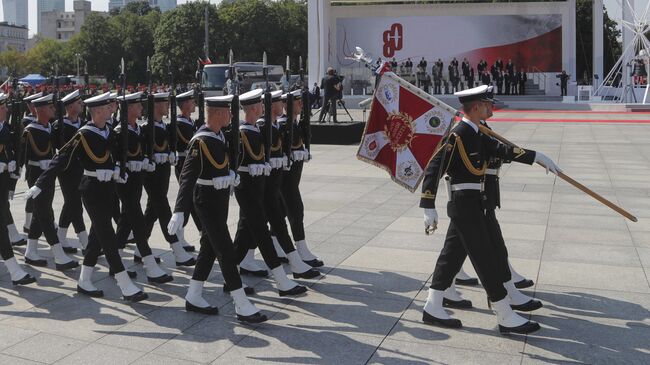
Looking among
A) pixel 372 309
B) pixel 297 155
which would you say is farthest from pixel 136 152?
pixel 372 309

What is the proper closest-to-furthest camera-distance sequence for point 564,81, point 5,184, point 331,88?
point 5,184 < point 331,88 < point 564,81

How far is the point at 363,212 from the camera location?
414 inches

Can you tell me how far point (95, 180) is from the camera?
6.45 m

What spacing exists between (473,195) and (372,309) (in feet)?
4.55

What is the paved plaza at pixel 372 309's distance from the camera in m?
5.16

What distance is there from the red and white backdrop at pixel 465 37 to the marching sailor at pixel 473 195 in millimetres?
38533

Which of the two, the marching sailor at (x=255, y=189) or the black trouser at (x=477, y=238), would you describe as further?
the marching sailor at (x=255, y=189)

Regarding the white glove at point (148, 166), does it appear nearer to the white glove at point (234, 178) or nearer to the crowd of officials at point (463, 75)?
the white glove at point (234, 178)

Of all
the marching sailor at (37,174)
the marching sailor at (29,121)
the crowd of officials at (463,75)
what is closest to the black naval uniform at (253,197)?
the marching sailor at (37,174)

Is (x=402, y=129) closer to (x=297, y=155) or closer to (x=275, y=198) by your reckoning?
(x=297, y=155)

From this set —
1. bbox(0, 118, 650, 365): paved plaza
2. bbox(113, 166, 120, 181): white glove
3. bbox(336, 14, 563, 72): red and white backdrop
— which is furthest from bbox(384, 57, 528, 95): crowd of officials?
bbox(113, 166, 120, 181): white glove

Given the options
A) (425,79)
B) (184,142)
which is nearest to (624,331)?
(184,142)

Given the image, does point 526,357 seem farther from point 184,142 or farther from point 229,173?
point 184,142

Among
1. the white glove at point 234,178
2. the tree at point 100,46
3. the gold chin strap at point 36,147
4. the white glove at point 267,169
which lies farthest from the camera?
the tree at point 100,46
